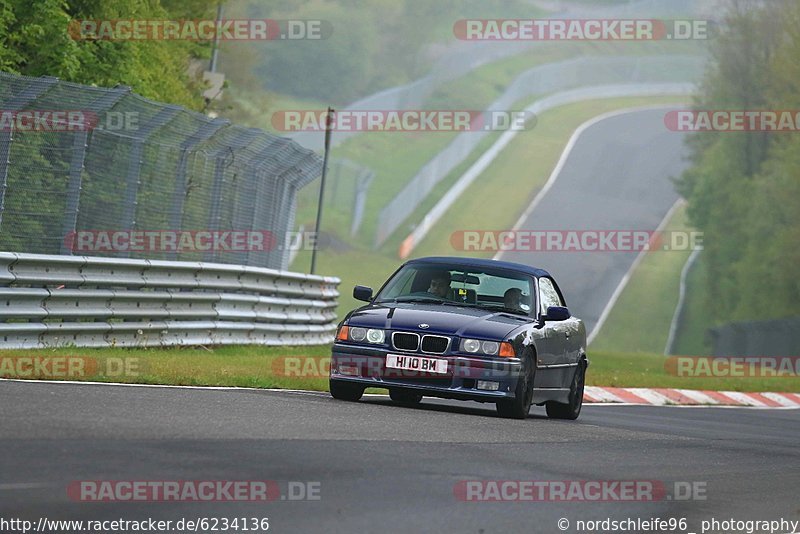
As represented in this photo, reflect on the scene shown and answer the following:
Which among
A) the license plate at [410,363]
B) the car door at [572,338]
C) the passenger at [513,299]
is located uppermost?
the passenger at [513,299]

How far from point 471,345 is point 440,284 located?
1.43 metres

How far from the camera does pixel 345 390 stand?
14.8 m

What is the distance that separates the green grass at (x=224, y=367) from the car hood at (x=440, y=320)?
1.76 meters

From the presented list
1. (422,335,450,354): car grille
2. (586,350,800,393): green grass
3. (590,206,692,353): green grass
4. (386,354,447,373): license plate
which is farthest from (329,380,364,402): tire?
(590,206,692,353): green grass

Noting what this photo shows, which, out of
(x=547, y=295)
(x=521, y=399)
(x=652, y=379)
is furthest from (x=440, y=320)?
(x=652, y=379)

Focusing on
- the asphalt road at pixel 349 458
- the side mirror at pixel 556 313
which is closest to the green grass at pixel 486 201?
the side mirror at pixel 556 313

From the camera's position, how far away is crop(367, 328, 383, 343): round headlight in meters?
14.4

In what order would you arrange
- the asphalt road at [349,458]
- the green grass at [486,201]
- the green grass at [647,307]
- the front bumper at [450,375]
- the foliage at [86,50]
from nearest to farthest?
the asphalt road at [349,458]
the front bumper at [450,375]
the foliage at [86,50]
the green grass at [647,307]
the green grass at [486,201]

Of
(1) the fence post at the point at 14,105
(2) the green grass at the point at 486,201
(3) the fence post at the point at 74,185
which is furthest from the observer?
(2) the green grass at the point at 486,201

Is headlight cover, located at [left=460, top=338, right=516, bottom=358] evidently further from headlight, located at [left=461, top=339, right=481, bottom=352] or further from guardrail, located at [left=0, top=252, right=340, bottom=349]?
guardrail, located at [left=0, top=252, right=340, bottom=349]

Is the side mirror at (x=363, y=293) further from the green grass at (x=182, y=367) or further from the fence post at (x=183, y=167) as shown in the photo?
the fence post at (x=183, y=167)

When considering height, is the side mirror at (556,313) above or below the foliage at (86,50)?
below

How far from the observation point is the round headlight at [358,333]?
1448 centimetres

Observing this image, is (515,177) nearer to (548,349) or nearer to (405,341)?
(548,349)
